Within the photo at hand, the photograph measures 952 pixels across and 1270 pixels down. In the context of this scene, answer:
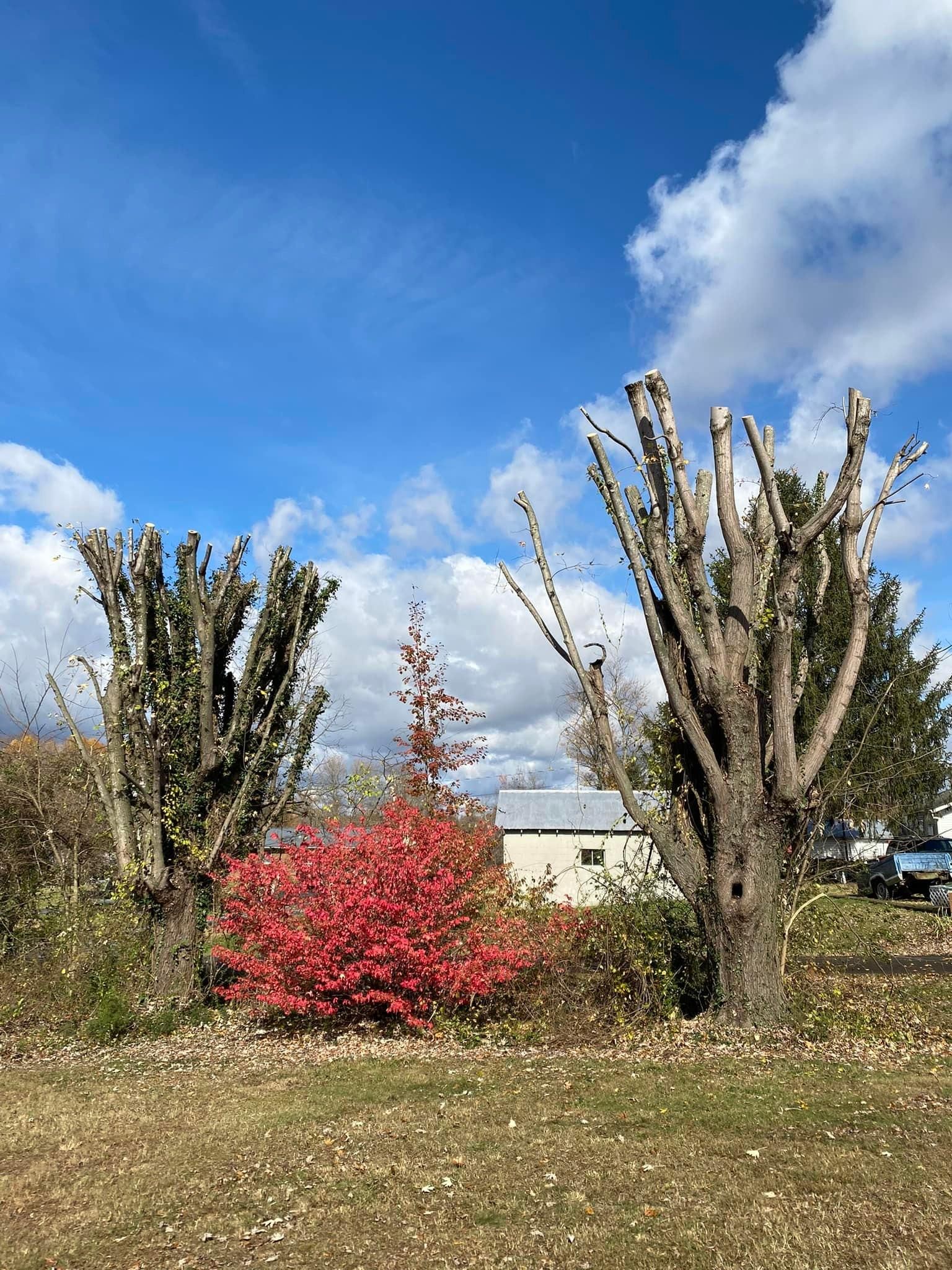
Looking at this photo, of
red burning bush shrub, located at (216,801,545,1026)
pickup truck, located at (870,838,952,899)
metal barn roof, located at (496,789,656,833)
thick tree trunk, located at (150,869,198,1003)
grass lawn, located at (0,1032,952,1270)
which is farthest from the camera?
metal barn roof, located at (496,789,656,833)

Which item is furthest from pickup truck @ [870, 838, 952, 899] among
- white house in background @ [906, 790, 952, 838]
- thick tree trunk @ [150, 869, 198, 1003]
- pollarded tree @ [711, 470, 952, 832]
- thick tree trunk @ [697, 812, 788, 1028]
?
thick tree trunk @ [150, 869, 198, 1003]

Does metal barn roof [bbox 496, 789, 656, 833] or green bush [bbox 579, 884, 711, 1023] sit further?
metal barn roof [bbox 496, 789, 656, 833]

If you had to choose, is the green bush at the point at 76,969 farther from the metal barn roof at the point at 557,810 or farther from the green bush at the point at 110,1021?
the metal barn roof at the point at 557,810

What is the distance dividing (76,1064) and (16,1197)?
4.17 metres

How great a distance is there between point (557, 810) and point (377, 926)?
18.7 meters

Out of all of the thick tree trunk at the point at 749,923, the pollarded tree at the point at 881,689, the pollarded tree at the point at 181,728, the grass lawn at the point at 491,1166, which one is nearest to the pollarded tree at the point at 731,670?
the thick tree trunk at the point at 749,923

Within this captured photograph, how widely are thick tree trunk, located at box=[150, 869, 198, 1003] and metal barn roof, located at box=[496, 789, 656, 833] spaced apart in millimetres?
15962

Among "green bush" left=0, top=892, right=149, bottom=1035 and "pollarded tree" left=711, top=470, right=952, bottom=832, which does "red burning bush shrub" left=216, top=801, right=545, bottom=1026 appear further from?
"pollarded tree" left=711, top=470, right=952, bottom=832

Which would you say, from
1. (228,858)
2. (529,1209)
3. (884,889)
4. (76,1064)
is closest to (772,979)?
(529,1209)

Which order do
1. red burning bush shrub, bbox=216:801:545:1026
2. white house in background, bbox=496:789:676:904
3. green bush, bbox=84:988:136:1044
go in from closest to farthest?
red burning bush shrub, bbox=216:801:545:1026
green bush, bbox=84:988:136:1044
white house in background, bbox=496:789:676:904

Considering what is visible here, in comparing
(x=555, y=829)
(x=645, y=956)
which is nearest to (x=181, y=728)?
(x=645, y=956)

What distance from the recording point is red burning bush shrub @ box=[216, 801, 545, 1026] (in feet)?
29.0

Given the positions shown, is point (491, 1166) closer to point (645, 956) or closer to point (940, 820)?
point (645, 956)

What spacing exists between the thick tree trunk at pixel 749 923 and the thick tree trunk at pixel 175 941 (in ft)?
22.4
